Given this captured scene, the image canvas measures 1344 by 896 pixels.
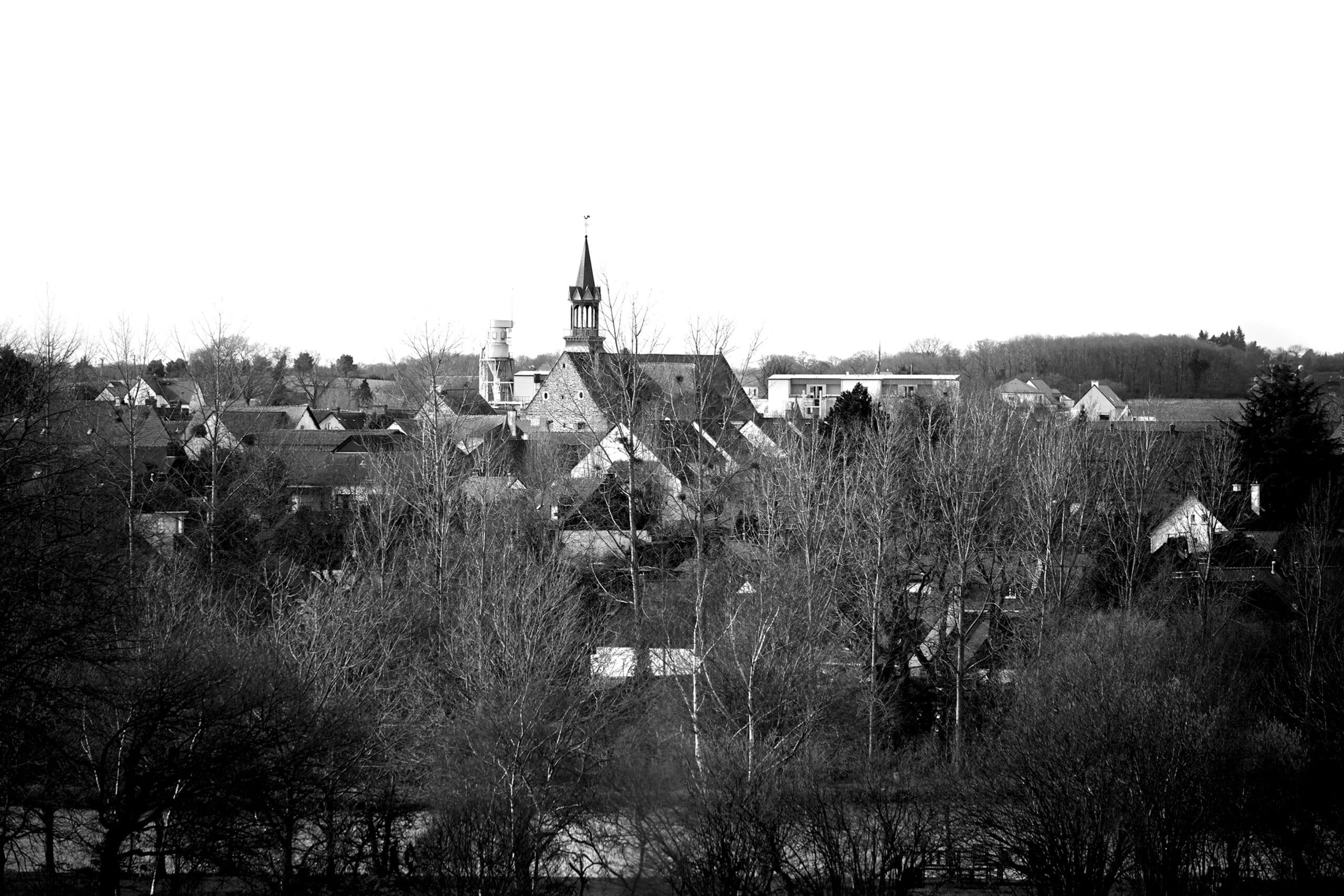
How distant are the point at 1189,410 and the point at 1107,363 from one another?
192 feet

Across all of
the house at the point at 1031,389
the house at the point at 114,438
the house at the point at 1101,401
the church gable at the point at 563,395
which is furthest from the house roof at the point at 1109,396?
the house at the point at 114,438

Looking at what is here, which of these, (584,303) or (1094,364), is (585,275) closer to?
(584,303)

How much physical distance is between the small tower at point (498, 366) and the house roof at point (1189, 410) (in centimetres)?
5185

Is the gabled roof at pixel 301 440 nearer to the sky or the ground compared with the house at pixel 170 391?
nearer to the ground

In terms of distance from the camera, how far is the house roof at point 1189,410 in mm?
68938

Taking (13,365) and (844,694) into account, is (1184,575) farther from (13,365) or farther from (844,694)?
(13,365)

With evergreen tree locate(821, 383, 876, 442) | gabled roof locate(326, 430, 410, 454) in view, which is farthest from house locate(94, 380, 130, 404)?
evergreen tree locate(821, 383, 876, 442)

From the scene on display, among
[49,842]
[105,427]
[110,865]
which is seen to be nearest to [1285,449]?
[110,865]

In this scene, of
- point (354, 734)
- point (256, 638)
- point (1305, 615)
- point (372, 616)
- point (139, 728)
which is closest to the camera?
point (139, 728)

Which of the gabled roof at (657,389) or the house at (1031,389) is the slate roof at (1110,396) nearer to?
the house at (1031,389)

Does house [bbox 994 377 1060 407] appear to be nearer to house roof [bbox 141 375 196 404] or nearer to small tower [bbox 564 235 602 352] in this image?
small tower [bbox 564 235 602 352]

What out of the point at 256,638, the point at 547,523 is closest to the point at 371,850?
the point at 256,638

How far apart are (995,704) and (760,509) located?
6.01m

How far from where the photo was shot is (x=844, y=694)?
815 inches
